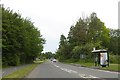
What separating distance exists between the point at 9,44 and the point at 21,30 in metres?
7.56

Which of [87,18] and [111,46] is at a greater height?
[87,18]

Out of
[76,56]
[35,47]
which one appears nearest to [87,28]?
[76,56]

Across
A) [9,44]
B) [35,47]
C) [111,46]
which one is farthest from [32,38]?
[111,46]

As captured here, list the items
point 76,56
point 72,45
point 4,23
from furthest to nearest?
point 72,45
point 76,56
point 4,23

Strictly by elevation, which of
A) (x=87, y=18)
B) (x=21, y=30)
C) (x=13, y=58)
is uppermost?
(x=87, y=18)

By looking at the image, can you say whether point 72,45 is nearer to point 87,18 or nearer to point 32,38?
point 87,18

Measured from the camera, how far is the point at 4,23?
6000cm

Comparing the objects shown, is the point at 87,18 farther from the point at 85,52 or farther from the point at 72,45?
the point at 85,52

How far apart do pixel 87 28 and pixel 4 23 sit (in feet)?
189

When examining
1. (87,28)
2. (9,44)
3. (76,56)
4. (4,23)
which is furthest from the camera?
(87,28)

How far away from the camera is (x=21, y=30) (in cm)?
7375

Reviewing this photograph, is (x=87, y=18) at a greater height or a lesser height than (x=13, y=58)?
greater

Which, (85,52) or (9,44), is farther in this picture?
(85,52)

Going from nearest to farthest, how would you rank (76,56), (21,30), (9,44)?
1. (9,44)
2. (21,30)
3. (76,56)
